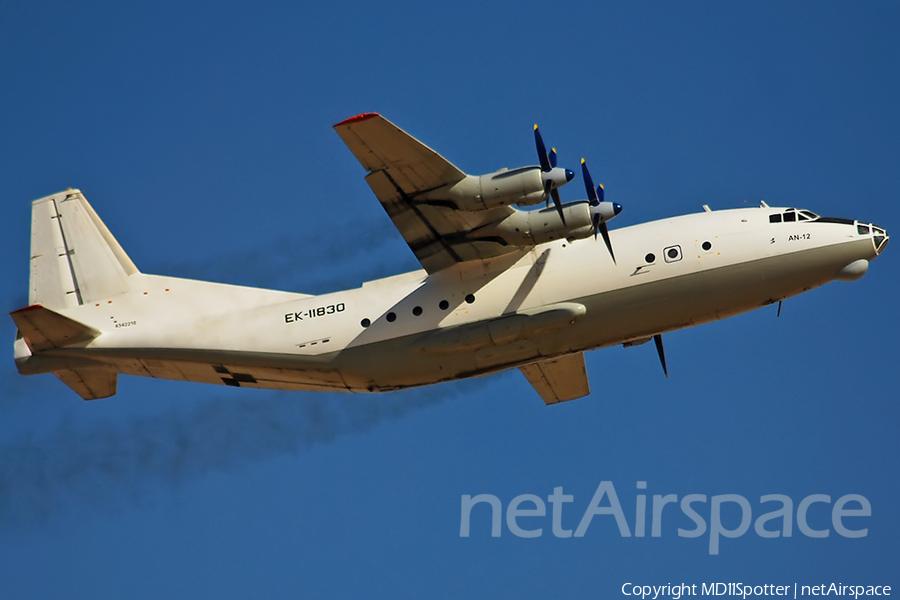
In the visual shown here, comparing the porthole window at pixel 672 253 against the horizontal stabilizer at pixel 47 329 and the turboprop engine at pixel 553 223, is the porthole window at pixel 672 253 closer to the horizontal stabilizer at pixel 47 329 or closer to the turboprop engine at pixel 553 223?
the turboprop engine at pixel 553 223

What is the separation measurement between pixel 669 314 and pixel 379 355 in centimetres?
524

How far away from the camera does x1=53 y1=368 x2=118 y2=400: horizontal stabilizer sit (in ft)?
63.0

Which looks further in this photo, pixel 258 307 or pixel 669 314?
pixel 258 307

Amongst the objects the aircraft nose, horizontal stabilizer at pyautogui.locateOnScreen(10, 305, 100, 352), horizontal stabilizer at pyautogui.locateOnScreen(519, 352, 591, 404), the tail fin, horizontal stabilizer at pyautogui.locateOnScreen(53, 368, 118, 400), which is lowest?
horizontal stabilizer at pyautogui.locateOnScreen(53, 368, 118, 400)

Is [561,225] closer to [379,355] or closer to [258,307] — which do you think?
[379,355]

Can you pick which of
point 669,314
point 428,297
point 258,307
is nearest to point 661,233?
point 669,314

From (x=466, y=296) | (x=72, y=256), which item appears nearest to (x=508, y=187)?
(x=466, y=296)

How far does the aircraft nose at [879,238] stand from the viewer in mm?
17828

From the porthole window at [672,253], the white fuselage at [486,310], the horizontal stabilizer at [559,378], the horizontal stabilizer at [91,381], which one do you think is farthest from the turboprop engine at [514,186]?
the horizontal stabilizer at [91,381]

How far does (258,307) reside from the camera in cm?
1894

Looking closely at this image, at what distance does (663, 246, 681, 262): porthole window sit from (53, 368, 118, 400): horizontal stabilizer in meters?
10.6

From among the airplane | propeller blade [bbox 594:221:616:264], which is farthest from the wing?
propeller blade [bbox 594:221:616:264]

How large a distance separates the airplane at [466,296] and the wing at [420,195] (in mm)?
27

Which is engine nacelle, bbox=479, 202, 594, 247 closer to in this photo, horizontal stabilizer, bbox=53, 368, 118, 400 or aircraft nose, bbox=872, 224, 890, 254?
aircraft nose, bbox=872, 224, 890, 254
